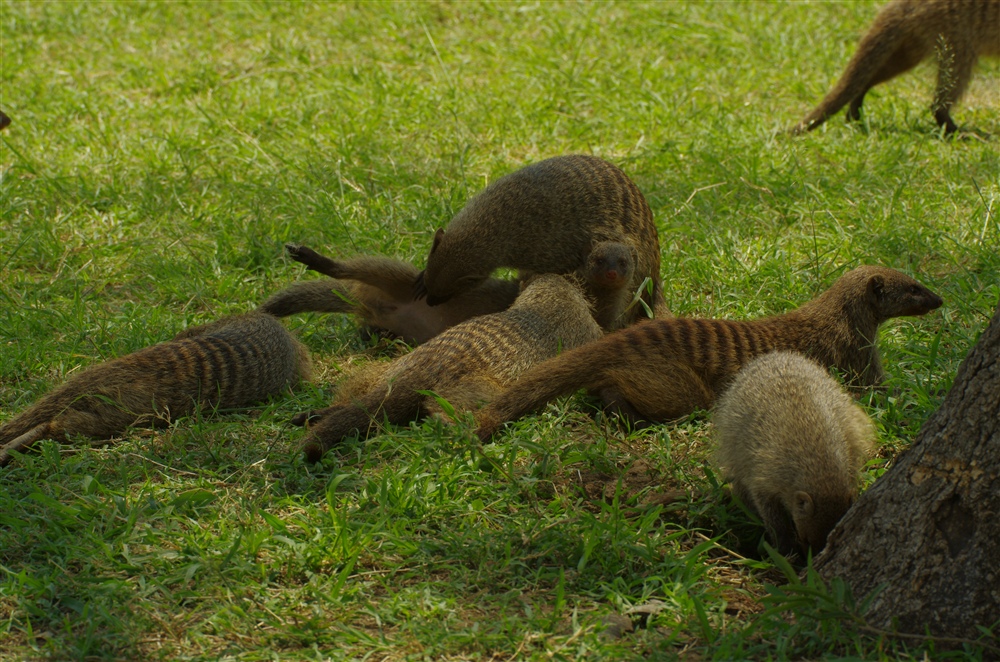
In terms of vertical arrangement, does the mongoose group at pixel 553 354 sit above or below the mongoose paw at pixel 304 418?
above

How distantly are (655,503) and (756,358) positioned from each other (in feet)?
2.12

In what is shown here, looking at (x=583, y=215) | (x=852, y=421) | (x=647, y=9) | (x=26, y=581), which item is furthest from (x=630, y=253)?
(x=647, y=9)

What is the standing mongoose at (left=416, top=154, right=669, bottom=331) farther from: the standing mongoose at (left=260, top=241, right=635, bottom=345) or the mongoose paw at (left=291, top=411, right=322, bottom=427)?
the mongoose paw at (left=291, top=411, right=322, bottom=427)

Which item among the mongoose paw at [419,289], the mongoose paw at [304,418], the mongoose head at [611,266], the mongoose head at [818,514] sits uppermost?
the mongoose head at [611,266]

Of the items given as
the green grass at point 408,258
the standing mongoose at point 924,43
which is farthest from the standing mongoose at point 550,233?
the standing mongoose at point 924,43

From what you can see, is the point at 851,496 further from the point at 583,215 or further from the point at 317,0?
the point at 317,0

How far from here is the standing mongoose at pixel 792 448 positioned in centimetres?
254

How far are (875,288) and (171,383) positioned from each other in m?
2.24

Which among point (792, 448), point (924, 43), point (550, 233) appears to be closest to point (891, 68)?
point (924, 43)

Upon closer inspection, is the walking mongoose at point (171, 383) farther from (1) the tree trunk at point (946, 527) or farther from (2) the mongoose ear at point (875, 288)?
(1) the tree trunk at point (946, 527)

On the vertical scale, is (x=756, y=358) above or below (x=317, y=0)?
below

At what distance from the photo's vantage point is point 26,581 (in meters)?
2.40

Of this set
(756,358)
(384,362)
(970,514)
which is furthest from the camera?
(384,362)

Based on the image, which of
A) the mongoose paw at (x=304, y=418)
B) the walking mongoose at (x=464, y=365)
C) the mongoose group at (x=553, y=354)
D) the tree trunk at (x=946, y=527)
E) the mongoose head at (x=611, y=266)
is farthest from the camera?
the mongoose head at (x=611, y=266)
